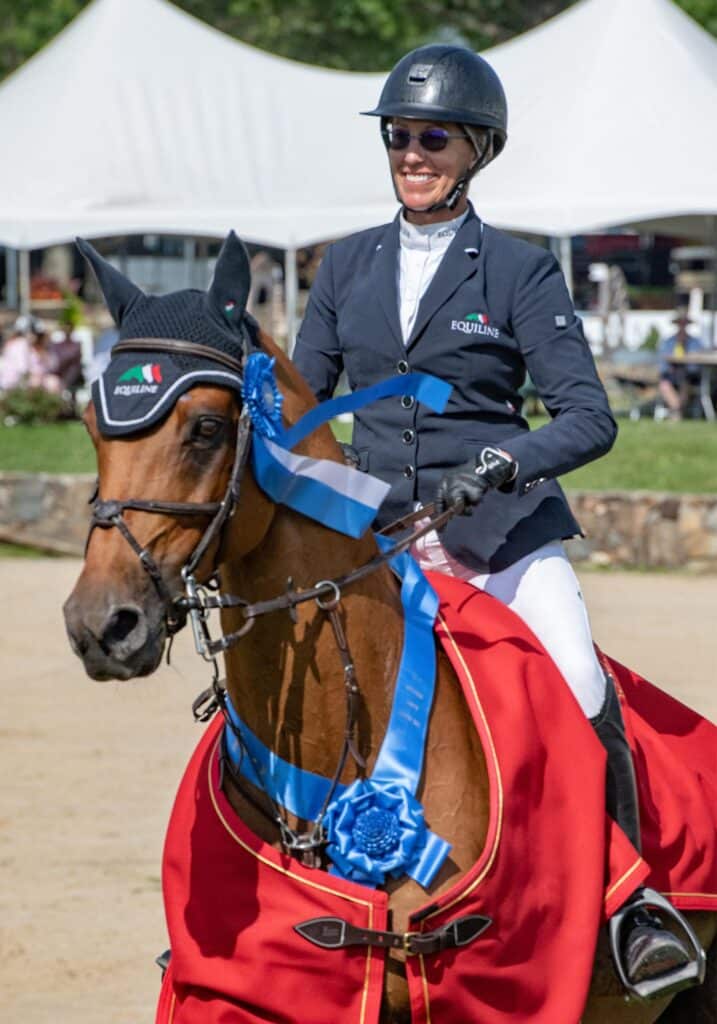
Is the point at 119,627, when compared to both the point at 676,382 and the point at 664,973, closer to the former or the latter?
the point at 664,973

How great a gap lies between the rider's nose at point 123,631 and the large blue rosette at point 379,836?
28.9 inches

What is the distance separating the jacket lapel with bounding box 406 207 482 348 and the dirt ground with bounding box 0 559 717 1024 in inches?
45.1

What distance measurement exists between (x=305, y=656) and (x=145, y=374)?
0.70 m

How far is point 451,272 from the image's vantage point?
4.25m

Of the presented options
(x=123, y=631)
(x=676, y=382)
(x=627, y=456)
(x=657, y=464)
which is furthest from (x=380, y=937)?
(x=676, y=382)

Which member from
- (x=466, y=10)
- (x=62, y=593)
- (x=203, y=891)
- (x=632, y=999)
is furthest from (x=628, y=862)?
(x=466, y=10)

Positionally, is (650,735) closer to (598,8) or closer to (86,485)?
(86,485)

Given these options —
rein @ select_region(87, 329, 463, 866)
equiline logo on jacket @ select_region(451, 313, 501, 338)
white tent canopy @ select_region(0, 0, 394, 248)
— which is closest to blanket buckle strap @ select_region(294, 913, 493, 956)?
rein @ select_region(87, 329, 463, 866)

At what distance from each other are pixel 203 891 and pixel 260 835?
176 mm

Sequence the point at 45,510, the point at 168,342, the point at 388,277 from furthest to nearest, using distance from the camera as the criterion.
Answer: the point at 45,510
the point at 388,277
the point at 168,342

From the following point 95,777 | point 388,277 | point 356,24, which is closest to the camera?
point 388,277

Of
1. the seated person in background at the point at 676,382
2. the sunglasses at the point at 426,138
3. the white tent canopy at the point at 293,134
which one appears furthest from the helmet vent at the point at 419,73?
the seated person in background at the point at 676,382

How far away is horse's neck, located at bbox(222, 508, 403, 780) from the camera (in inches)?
141

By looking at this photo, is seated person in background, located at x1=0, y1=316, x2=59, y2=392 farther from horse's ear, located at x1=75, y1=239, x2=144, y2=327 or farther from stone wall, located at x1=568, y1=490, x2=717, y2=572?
horse's ear, located at x1=75, y1=239, x2=144, y2=327
